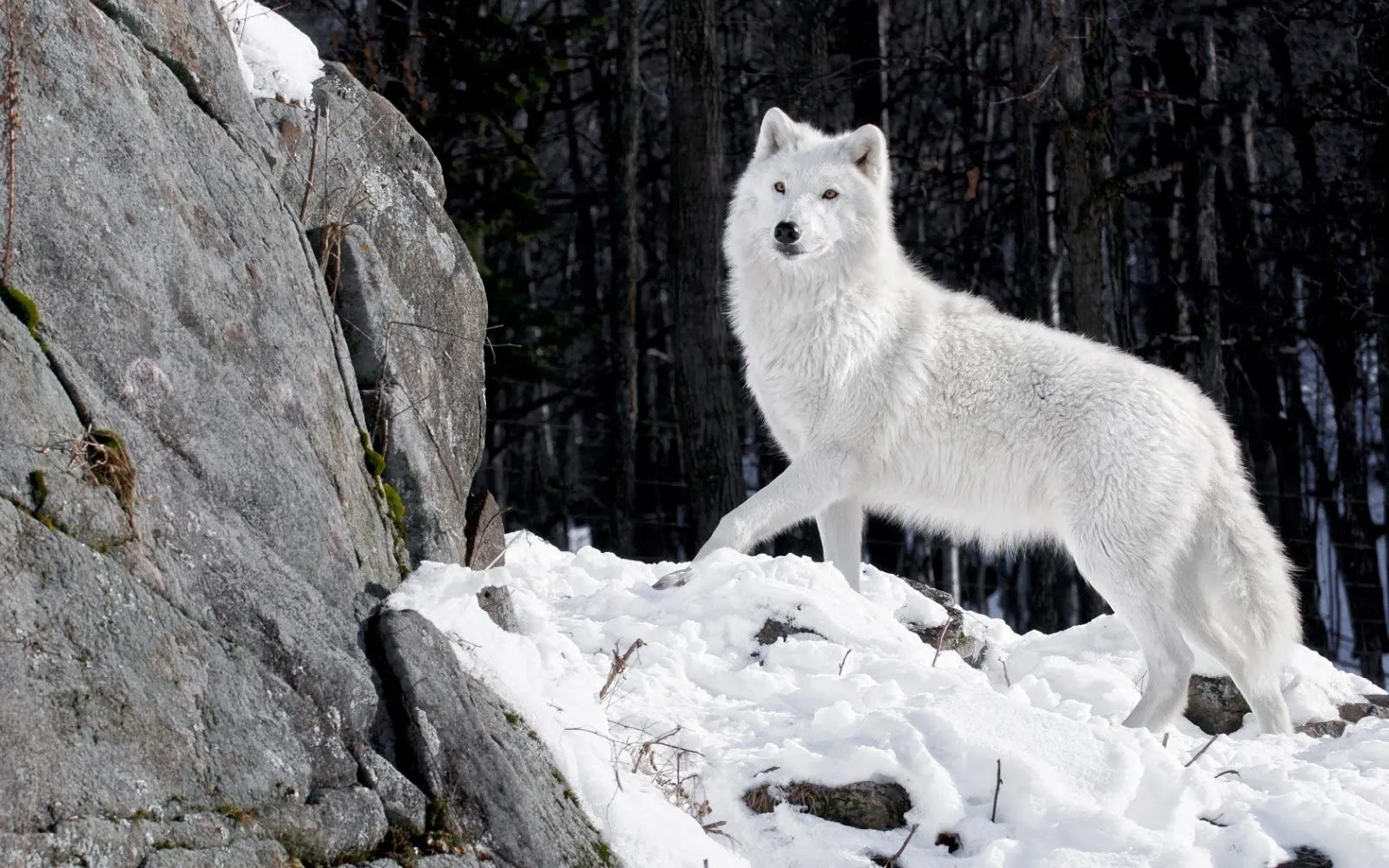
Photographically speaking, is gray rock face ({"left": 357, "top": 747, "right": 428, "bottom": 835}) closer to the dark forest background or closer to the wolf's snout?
the wolf's snout

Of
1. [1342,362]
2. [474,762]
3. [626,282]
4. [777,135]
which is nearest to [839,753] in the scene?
[474,762]

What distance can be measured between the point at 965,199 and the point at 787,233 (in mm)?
13120

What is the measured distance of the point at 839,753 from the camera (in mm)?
3943

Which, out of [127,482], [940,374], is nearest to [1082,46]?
[940,374]

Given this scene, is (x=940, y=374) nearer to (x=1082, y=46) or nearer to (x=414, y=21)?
(x=1082, y=46)

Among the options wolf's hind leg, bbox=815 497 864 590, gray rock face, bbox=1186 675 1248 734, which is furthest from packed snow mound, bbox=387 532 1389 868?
wolf's hind leg, bbox=815 497 864 590

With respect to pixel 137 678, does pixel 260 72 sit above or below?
above

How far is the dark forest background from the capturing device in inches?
458

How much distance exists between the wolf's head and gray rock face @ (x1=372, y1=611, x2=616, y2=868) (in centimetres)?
316

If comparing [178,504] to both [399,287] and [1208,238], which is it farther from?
[1208,238]

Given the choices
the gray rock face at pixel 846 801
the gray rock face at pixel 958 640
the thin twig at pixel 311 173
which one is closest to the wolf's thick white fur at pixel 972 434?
the gray rock face at pixel 958 640

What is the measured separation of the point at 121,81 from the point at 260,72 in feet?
6.13

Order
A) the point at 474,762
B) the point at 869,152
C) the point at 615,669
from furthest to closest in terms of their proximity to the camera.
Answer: the point at 869,152, the point at 615,669, the point at 474,762

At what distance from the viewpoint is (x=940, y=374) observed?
596cm
